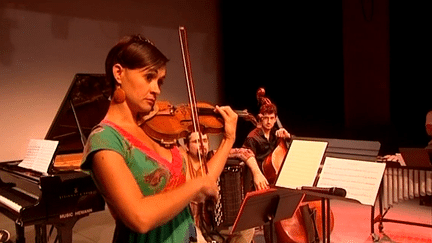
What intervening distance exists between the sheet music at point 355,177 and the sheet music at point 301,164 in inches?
2.8

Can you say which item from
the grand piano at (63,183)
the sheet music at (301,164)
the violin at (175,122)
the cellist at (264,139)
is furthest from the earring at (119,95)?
the cellist at (264,139)

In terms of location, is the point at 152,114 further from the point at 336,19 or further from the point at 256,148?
the point at 336,19

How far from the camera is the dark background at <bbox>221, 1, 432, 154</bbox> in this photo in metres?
5.36

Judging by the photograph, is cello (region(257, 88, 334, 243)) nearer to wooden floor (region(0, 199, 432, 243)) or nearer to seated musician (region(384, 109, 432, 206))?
wooden floor (region(0, 199, 432, 243))

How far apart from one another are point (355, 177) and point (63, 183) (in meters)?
1.96

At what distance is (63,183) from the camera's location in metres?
3.07

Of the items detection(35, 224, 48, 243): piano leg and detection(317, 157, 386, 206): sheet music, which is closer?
detection(317, 157, 386, 206): sheet music

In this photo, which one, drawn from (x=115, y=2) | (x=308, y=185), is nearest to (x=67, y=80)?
(x=115, y=2)

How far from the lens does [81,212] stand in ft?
10.4

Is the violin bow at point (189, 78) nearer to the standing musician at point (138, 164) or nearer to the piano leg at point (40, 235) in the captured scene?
the standing musician at point (138, 164)

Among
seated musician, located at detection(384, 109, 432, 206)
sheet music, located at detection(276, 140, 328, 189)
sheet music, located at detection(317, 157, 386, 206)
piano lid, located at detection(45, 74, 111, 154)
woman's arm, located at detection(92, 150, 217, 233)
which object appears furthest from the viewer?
seated musician, located at detection(384, 109, 432, 206)

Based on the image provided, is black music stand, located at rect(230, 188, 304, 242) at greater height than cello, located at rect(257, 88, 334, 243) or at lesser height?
greater

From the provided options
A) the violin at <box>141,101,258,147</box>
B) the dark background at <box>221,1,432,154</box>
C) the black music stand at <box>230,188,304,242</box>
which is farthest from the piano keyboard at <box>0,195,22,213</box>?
the dark background at <box>221,1,432,154</box>

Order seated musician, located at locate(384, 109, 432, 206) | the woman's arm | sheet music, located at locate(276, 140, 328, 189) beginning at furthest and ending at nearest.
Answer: seated musician, located at locate(384, 109, 432, 206), sheet music, located at locate(276, 140, 328, 189), the woman's arm
